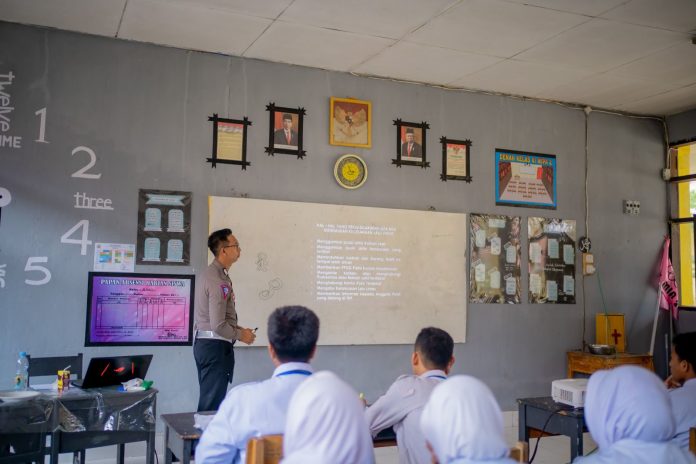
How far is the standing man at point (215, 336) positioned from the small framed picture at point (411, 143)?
2.08 metres

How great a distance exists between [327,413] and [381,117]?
4431 mm

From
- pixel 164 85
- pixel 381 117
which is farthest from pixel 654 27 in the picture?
pixel 164 85

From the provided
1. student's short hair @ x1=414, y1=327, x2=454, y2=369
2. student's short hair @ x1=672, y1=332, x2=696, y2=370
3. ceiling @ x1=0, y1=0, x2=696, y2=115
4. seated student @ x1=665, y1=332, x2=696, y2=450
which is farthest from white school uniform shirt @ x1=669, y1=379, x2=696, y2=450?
ceiling @ x1=0, y1=0, x2=696, y2=115

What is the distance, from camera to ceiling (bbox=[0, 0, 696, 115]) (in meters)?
4.50

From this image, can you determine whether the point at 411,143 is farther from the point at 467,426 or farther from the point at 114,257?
the point at 467,426

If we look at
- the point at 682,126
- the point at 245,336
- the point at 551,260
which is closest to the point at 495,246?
the point at 551,260

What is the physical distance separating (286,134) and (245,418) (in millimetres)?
3644

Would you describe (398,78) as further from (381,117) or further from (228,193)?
(228,193)

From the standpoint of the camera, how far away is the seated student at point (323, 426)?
1745 mm

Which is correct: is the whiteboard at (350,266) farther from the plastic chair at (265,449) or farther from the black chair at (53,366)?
the plastic chair at (265,449)

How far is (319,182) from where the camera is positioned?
5.64 m

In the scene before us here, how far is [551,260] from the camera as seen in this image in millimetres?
6566

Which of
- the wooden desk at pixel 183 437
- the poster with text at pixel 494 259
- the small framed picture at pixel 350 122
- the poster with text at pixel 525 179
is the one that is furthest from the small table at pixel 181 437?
the poster with text at pixel 525 179

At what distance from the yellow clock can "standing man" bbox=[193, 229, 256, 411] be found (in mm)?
1477
